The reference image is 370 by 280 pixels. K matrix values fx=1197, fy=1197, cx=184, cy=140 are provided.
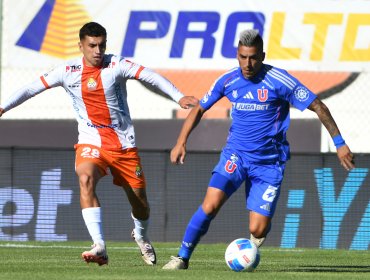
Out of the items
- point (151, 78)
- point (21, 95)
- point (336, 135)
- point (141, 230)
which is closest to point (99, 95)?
point (151, 78)

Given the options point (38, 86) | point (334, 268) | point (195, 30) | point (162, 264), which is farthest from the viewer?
point (195, 30)

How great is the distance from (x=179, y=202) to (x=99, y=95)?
4.86 metres

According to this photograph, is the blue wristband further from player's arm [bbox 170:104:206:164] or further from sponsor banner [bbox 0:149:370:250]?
sponsor banner [bbox 0:149:370:250]

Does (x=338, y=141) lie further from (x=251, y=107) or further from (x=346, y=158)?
(x=251, y=107)

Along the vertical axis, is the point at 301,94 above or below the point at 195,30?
below

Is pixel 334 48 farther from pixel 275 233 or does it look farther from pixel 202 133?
pixel 275 233

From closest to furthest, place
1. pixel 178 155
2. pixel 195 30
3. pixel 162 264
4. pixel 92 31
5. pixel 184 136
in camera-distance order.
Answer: pixel 178 155 < pixel 184 136 < pixel 92 31 < pixel 162 264 < pixel 195 30

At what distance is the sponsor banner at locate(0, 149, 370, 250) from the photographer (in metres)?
15.1

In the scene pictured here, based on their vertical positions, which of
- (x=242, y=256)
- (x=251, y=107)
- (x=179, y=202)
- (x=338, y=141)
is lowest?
(x=179, y=202)

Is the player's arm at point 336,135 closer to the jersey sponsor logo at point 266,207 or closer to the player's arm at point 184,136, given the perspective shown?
the jersey sponsor logo at point 266,207

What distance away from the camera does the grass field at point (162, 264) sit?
31.0 feet

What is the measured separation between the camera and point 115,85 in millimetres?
10805

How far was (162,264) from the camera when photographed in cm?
1116

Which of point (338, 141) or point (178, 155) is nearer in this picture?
point (178, 155)
